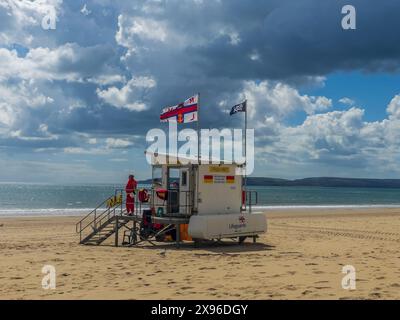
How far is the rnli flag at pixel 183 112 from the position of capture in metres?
16.8

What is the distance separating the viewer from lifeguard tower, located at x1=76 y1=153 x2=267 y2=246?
1647cm

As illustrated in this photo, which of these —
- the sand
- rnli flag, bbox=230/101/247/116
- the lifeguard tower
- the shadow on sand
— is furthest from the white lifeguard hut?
rnli flag, bbox=230/101/247/116

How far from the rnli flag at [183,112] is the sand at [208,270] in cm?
450

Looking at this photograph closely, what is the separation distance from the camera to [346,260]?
43.9 ft

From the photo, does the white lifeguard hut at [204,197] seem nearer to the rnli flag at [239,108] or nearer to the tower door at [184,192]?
the tower door at [184,192]

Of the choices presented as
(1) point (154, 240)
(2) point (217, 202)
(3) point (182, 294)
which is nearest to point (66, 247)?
(1) point (154, 240)

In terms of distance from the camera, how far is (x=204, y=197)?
16812 mm

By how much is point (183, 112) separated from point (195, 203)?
3292 mm

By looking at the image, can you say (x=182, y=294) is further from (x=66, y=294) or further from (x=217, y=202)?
(x=217, y=202)

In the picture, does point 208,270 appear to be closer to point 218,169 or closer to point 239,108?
point 218,169

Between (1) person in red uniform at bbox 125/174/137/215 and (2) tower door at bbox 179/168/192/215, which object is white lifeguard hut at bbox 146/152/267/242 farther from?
(1) person in red uniform at bbox 125/174/137/215

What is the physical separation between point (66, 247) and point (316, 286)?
10.6 metres

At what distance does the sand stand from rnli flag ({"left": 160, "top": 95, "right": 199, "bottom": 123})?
4505 millimetres

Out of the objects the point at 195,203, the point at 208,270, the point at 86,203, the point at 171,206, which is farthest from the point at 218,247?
the point at 86,203
